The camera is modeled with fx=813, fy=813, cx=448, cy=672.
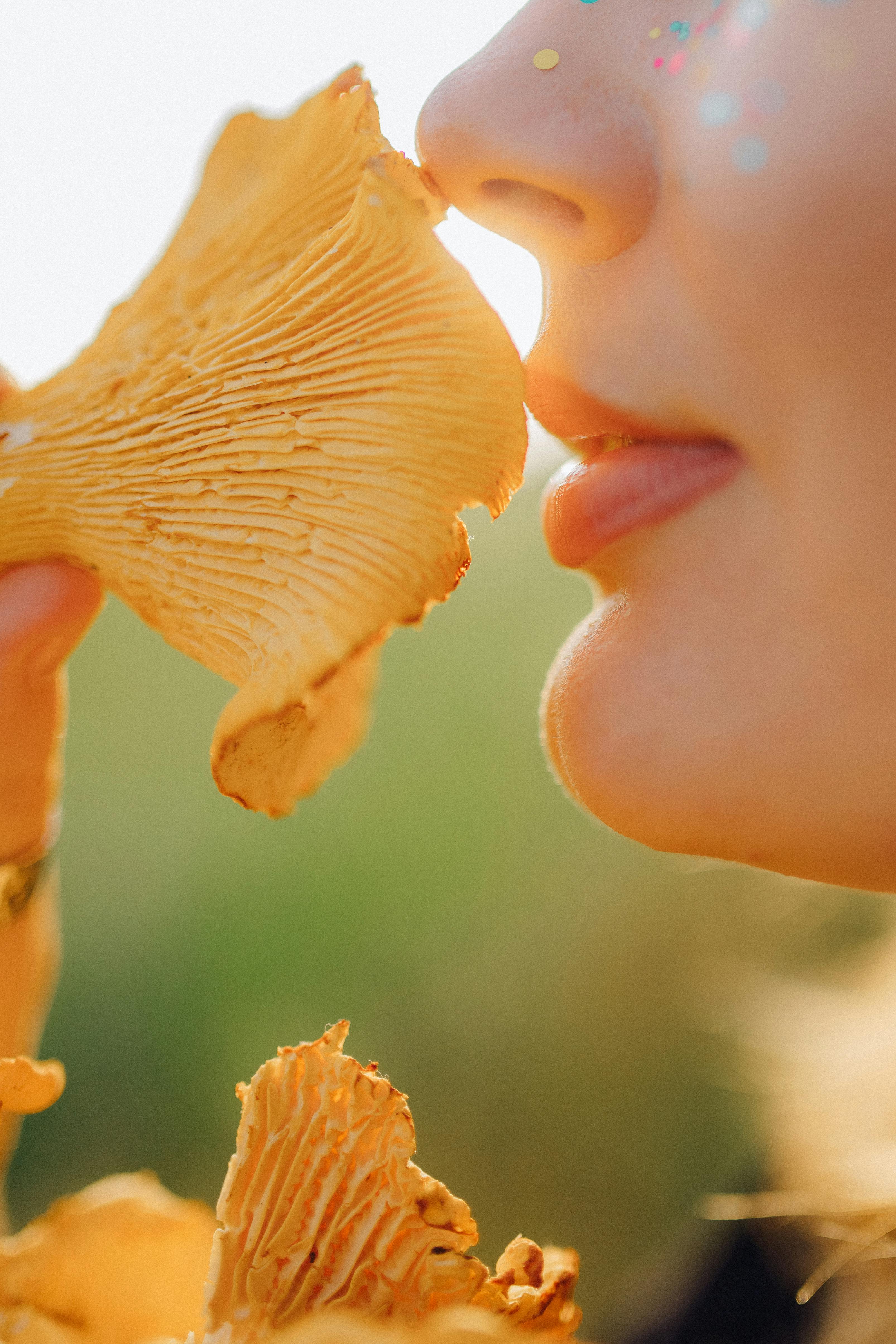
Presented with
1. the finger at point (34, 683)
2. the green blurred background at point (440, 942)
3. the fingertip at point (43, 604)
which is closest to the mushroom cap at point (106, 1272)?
the finger at point (34, 683)

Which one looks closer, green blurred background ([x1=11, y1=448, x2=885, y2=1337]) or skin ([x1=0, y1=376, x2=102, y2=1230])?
skin ([x1=0, y1=376, x2=102, y2=1230])

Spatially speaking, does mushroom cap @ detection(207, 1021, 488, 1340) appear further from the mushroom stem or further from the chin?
the mushroom stem

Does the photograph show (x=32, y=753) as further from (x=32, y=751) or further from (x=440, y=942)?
(x=440, y=942)

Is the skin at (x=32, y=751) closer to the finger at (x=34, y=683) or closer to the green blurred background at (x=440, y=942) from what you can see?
the finger at (x=34, y=683)

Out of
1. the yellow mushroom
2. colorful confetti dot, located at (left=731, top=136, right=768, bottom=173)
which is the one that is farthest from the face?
the yellow mushroom

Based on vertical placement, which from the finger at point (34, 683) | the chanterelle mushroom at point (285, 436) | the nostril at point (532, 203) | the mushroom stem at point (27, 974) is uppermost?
the nostril at point (532, 203)

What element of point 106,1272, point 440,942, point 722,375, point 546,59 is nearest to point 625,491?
point 722,375
